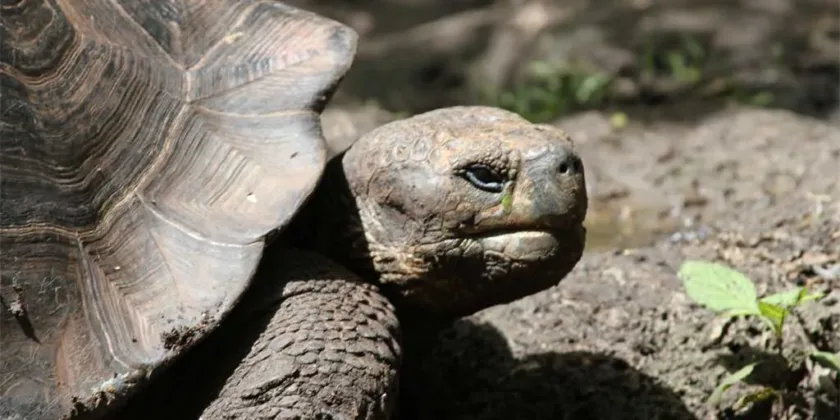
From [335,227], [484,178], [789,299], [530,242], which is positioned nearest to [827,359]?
[789,299]

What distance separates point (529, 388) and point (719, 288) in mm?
650

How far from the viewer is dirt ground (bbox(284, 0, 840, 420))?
3.06 m

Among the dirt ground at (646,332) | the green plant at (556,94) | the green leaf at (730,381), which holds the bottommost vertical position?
the green plant at (556,94)

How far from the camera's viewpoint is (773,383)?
2934 mm

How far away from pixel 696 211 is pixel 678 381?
1.62 m

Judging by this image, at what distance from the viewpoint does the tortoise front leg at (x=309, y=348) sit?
7.49 ft

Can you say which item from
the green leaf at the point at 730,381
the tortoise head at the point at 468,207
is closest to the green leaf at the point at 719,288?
the green leaf at the point at 730,381

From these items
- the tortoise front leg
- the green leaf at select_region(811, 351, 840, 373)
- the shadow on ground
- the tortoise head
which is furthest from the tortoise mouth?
the green leaf at select_region(811, 351, 840, 373)

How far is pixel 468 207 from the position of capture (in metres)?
2.50

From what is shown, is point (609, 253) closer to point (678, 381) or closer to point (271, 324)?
point (678, 381)

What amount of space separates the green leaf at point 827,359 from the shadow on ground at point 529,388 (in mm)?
388

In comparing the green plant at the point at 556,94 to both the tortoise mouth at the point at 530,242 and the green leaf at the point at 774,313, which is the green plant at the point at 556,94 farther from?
the tortoise mouth at the point at 530,242

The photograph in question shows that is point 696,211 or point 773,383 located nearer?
point 773,383

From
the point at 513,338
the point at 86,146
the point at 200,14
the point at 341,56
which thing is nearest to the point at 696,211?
the point at 513,338
